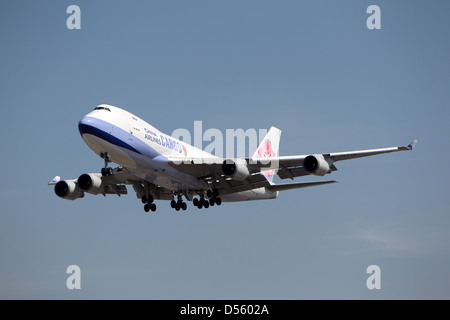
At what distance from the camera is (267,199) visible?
56.3m

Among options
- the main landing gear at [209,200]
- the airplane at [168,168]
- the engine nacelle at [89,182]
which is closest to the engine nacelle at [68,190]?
the airplane at [168,168]

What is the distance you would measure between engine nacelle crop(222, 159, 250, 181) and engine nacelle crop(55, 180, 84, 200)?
13.1 meters

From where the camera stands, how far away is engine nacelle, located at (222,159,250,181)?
46.1m

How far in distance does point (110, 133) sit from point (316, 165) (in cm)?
1415

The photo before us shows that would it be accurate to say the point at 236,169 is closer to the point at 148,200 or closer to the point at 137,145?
the point at 137,145

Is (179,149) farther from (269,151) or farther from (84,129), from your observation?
(269,151)

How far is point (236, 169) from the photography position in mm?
45969

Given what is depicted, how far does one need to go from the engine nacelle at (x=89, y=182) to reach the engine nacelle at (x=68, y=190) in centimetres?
75

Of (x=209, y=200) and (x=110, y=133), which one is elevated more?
(x=110, y=133)

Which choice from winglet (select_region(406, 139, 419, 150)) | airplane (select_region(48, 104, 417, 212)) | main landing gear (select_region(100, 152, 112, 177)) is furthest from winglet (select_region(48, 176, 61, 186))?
winglet (select_region(406, 139, 419, 150))

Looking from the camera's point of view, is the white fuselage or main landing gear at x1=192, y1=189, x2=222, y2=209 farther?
main landing gear at x1=192, y1=189, x2=222, y2=209

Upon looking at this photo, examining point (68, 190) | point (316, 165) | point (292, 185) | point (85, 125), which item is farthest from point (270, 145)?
point (85, 125)

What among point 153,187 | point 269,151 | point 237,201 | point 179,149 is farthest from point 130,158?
point 269,151

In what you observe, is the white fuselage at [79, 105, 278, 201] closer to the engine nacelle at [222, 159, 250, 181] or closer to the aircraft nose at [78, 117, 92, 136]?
the aircraft nose at [78, 117, 92, 136]
